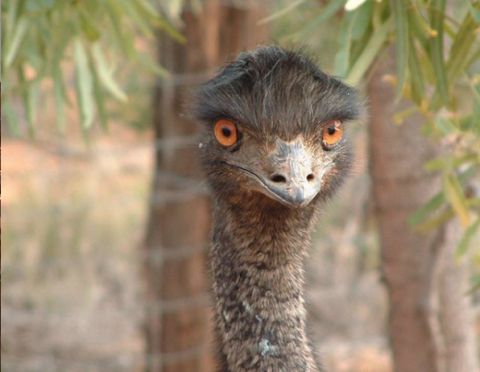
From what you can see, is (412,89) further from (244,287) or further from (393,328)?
(393,328)

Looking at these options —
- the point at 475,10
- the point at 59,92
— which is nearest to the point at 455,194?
the point at 475,10

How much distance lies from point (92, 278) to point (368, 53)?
24.1ft

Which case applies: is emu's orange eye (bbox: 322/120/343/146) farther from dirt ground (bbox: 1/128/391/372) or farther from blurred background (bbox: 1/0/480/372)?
dirt ground (bbox: 1/128/391/372)

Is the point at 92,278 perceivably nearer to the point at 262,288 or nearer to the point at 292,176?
the point at 262,288

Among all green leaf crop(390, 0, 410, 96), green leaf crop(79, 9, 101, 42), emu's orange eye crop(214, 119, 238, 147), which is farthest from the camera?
green leaf crop(79, 9, 101, 42)

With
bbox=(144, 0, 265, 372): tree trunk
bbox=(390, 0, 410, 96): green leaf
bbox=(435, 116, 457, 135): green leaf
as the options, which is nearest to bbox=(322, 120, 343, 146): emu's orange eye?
bbox=(390, 0, 410, 96): green leaf

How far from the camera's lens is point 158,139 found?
6559 millimetres

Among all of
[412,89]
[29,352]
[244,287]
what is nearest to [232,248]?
[244,287]

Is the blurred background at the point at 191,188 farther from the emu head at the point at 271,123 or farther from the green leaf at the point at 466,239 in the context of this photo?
the emu head at the point at 271,123

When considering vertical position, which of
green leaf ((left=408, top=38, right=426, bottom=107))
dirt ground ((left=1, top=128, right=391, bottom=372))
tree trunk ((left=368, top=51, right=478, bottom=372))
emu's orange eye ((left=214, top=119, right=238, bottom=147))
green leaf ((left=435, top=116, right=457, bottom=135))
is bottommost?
dirt ground ((left=1, top=128, right=391, bottom=372))

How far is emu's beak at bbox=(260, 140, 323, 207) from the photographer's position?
2.28 metres

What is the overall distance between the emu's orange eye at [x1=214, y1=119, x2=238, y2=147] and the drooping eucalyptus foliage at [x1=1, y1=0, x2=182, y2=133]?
2.49 ft

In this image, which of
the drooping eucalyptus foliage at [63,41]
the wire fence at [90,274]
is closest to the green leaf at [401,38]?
the drooping eucalyptus foliage at [63,41]

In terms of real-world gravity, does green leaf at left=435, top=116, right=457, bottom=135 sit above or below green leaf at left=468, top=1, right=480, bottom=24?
below
